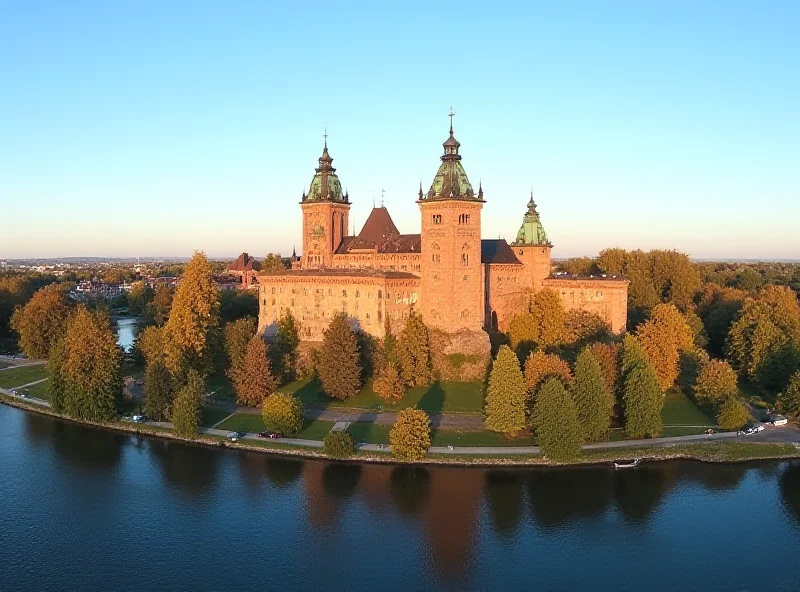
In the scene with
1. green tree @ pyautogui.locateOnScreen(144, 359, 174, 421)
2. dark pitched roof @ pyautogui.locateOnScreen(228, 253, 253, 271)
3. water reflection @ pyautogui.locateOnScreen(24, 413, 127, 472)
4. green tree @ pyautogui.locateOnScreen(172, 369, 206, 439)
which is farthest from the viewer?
dark pitched roof @ pyautogui.locateOnScreen(228, 253, 253, 271)

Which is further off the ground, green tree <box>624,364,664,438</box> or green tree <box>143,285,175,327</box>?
green tree <box>143,285,175,327</box>

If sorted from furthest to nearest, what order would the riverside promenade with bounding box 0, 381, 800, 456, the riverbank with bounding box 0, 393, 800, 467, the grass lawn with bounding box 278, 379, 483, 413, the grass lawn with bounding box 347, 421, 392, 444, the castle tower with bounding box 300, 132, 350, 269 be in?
the castle tower with bounding box 300, 132, 350, 269, the grass lawn with bounding box 278, 379, 483, 413, the grass lawn with bounding box 347, 421, 392, 444, the riverside promenade with bounding box 0, 381, 800, 456, the riverbank with bounding box 0, 393, 800, 467

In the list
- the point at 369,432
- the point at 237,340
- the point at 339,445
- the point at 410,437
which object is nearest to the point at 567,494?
the point at 410,437

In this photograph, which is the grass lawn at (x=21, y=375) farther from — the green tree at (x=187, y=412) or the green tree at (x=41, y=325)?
the green tree at (x=187, y=412)

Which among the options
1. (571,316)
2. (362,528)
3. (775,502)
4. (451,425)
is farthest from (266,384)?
(775,502)

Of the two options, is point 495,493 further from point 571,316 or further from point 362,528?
point 571,316

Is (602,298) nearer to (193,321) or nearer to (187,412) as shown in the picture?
(193,321)

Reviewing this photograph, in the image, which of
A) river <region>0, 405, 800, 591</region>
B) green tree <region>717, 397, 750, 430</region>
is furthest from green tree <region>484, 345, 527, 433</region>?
green tree <region>717, 397, 750, 430</region>

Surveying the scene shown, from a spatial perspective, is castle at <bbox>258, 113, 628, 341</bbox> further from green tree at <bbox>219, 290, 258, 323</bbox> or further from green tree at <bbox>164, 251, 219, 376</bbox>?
green tree at <bbox>219, 290, 258, 323</bbox>
